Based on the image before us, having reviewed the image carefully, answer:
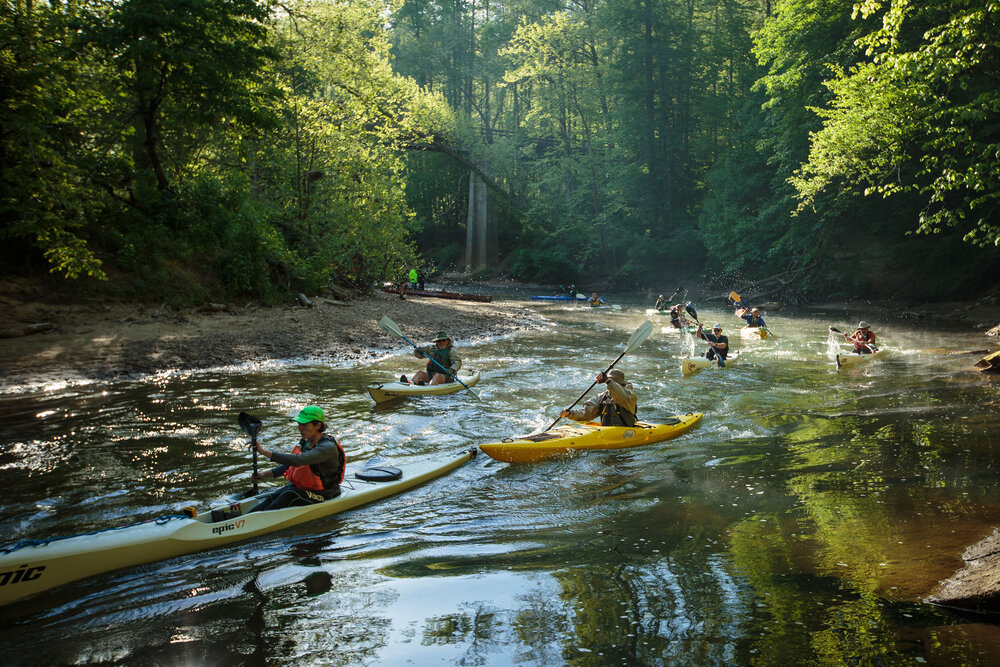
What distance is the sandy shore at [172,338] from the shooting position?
446 inches

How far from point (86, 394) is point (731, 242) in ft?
91.6

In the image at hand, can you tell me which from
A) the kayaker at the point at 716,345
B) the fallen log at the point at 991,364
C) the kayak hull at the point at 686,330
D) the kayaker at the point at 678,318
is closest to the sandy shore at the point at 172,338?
the kayaker at the point at 678,318

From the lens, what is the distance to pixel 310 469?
610 centimetres

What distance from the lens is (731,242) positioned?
32.0 m

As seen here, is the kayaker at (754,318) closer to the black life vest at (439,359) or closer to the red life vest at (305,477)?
the black life vest at (439,359)

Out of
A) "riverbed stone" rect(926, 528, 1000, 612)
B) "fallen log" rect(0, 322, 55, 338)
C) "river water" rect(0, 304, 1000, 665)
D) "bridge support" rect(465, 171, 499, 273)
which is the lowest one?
"river water" rect(0, 304, 1000, 665)

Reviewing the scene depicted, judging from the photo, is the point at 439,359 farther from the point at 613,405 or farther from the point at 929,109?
→ the point at 929,109

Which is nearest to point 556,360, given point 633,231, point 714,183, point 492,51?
point 714,183

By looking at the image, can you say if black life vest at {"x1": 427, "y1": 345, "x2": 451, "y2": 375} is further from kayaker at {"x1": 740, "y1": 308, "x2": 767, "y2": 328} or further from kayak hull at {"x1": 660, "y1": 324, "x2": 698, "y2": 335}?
kayaker at {"x1": 740, "y1": 308, "x2": 767, "y2": 328}

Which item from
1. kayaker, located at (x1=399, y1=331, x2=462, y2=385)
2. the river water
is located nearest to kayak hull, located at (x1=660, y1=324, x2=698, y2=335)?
the river water

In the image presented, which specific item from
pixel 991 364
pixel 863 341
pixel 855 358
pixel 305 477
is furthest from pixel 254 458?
pixel 863 341

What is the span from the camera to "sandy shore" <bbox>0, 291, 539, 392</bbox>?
1132cm

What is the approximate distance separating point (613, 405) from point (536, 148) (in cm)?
3698

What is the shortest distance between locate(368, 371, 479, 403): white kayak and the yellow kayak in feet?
8.85
